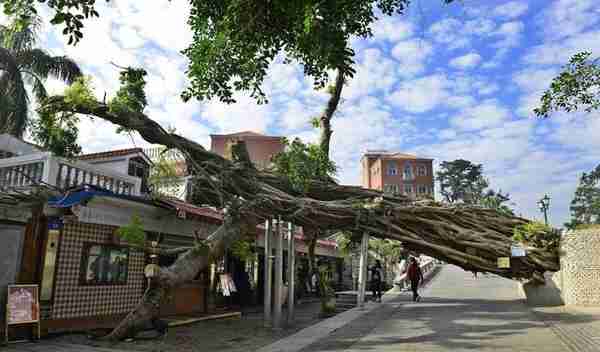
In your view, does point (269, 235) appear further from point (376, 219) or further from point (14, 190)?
point (14, 190)

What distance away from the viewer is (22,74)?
16.8 metres

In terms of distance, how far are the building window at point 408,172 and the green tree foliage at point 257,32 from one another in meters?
57.2

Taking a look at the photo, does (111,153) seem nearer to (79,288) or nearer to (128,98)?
(128,98)

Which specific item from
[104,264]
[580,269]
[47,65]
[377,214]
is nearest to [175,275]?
[104,264]

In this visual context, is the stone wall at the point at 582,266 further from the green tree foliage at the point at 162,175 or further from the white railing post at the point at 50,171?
the white railing post at the point at 50,171

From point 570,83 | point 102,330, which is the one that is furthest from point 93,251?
point 570,83

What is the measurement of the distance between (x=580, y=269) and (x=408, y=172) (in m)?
51.0

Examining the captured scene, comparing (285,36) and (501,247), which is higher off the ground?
(285,36)

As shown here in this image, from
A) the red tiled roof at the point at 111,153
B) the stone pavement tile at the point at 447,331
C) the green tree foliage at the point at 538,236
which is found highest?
the red tiled roof at the point at 111,153

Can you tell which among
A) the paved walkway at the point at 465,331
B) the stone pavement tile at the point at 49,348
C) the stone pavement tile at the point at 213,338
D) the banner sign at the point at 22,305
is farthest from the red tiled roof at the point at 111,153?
the paved walkway at the point at 465,331

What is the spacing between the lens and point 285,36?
5.28 metres

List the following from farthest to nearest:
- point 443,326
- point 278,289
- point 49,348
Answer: point 278,289 → point 443,326 → point 49,348

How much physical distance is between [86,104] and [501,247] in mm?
11585

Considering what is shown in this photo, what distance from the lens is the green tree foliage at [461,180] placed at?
70.9 meters
